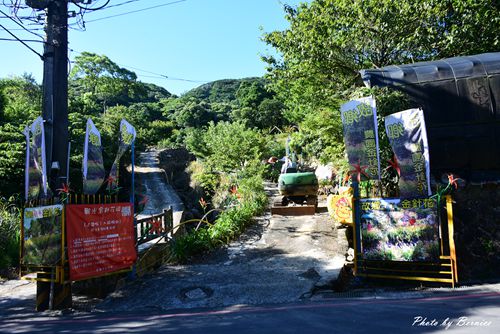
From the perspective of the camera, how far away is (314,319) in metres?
4.95

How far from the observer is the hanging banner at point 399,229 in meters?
6.05

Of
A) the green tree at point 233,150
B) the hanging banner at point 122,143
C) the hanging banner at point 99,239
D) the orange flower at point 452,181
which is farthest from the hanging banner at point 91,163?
the green tree at point 233,150

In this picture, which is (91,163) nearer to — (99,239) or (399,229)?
(99,239)

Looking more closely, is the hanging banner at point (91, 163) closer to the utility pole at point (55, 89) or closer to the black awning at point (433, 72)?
the utility pole at point (55, 89)

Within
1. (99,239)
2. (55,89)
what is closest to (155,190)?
(55,89)

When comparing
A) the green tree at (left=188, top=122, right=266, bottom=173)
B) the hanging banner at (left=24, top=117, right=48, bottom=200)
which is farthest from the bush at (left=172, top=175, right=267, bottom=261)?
the green tree at (left=188, top=122, right=266, bottom=173)

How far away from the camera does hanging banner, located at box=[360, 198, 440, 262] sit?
Result: 6047 mm

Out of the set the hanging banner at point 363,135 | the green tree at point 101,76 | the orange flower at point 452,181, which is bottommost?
the orange flower at point 452,181

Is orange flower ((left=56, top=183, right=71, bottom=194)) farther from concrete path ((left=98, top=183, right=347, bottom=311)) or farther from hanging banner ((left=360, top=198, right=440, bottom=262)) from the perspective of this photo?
hanging banner ((left=360, top=198, right=440, bottom=262))

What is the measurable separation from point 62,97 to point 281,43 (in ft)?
31.1

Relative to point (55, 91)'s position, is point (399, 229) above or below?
below

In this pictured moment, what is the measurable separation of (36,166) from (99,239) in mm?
1812

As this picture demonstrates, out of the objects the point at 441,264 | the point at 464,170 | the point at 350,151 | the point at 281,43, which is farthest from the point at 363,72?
the point at 281,43

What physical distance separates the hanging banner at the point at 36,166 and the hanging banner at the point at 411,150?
6.30 m
